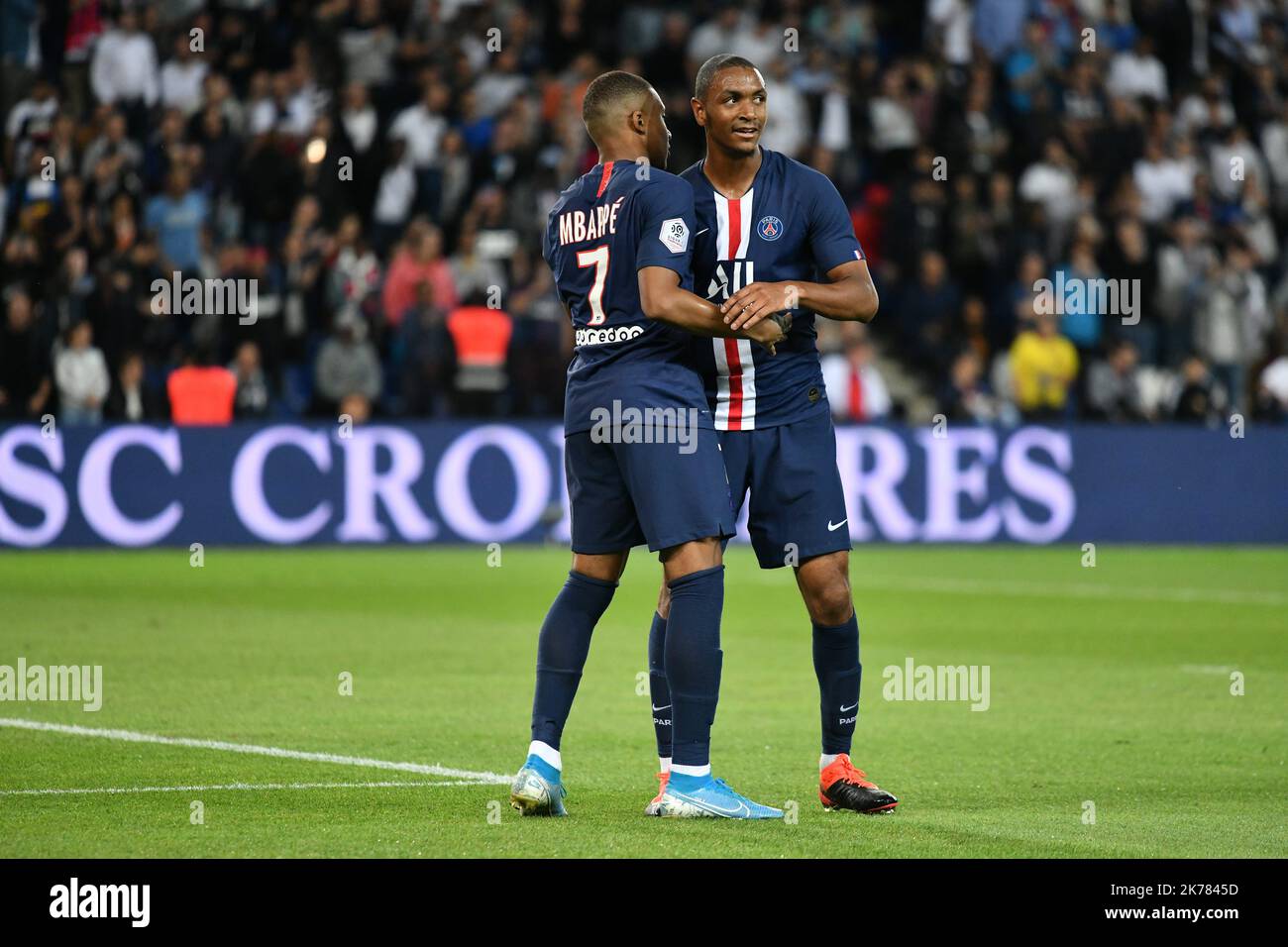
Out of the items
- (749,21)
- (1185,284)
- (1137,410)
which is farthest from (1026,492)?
(749,21)

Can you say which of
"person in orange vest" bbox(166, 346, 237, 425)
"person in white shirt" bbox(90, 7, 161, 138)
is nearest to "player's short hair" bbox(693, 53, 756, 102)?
"person in orange vest" bbox(166, 346, 237, 425)

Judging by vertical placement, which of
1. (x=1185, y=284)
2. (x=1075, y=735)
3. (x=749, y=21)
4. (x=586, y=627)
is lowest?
(x=1075, y=735)

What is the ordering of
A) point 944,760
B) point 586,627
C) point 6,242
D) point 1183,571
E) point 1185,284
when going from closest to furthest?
point 586,627, point 944,760, point 1183,571, point 6,242, point 1185,284

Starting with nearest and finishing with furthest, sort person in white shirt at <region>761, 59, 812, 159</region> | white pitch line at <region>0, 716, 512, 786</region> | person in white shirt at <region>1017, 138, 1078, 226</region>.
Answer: white pitch line at <region>0, 716, 512, 786</region>
person in white shirt at <region>761, 59, 812, 159</region>
person in white shirt at <region>1017, 138, 1078, 226</region>

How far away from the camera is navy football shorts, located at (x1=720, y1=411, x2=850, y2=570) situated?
6789mm

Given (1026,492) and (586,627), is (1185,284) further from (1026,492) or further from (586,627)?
(586,627)

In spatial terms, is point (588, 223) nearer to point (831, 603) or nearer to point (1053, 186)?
point (831, 603)

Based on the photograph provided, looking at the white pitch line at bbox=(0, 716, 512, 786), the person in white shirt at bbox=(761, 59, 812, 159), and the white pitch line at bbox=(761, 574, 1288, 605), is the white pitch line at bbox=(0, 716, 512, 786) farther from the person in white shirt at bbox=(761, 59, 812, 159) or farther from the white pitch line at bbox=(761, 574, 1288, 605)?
the person in white shirt at bbox=(761, 59, 812, 159)

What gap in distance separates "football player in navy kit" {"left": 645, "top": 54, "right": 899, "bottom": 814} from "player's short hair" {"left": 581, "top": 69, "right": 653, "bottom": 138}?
0.91 feet
